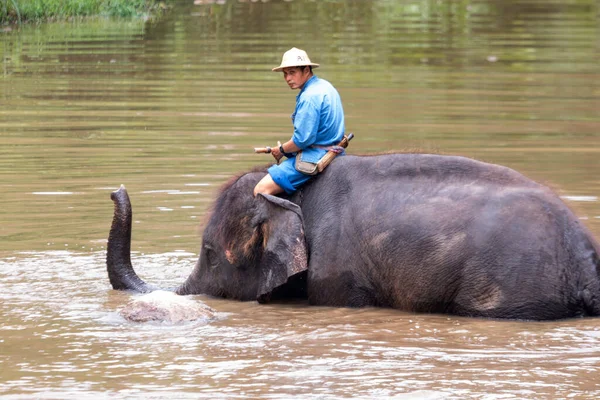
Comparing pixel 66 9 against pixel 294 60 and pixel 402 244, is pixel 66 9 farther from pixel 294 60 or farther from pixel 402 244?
pixel 402 244

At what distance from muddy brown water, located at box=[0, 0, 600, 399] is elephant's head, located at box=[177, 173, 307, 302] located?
0.20 meters

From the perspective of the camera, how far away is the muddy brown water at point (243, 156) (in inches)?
313

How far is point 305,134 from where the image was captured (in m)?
9.78

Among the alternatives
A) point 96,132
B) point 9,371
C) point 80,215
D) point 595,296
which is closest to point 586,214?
point 595,296

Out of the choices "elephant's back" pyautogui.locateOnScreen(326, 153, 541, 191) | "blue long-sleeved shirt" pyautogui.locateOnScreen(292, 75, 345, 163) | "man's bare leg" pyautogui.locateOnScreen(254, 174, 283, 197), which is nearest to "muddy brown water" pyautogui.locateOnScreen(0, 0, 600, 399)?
"man's bare leg" pyautogui.locateOnScreen(254, 174, 283, 197)

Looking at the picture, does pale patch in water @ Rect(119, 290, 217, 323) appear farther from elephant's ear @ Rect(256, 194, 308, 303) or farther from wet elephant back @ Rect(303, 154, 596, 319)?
wet elephant back @ Rect(303, 154, 596, 319)

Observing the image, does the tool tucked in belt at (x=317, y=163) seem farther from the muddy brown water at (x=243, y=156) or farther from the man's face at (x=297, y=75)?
the muddy brown water at (x=243, y=156)

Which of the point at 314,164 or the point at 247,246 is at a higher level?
the point at 314,164

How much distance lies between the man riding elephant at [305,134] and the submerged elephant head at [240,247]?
198 mm

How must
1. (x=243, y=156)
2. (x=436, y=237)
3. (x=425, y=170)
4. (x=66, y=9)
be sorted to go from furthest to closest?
1. (x=66, y=9)
2. (x=243, y=156)
3. (x=425, y=170)
4. (x=436, y=237)

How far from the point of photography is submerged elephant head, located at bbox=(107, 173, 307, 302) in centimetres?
966

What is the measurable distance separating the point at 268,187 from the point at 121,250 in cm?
127

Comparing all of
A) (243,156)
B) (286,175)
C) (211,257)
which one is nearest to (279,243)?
(286,175)

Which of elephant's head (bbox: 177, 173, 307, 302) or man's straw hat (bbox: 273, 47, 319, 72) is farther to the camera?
man's straw hat (bbox: 273, 47, 319, 72)
